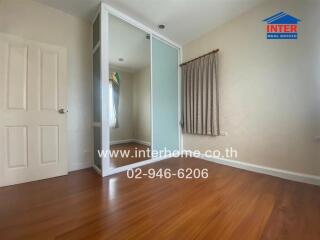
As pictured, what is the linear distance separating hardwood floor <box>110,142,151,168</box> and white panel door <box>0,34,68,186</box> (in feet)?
2.52

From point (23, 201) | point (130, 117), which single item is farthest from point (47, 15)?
point (23, 201)

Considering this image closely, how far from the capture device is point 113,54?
271cm

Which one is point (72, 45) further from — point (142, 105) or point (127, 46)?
point (142, 105)

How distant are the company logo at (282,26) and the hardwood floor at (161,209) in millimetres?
2130

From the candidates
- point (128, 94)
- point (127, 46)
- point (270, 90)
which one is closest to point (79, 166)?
point (128, 94)

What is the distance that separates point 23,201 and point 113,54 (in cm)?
234

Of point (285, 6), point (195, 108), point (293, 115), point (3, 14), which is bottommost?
point (293, 115)

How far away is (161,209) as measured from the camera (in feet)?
5.25

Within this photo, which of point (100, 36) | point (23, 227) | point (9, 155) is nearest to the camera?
point (23, 227)

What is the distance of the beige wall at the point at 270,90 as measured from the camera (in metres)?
2.13

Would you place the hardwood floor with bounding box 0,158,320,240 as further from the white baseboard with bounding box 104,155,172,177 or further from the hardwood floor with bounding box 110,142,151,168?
the hardwood floor with bounding box 110,142,151,168

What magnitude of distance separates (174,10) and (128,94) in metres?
1.65

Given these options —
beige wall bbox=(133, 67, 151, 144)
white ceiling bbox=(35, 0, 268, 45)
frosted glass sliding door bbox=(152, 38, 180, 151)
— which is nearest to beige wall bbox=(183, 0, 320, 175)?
white ceiling bbox=(35, 0, 268, 45)

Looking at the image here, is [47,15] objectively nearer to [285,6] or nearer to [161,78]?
[161,78]
